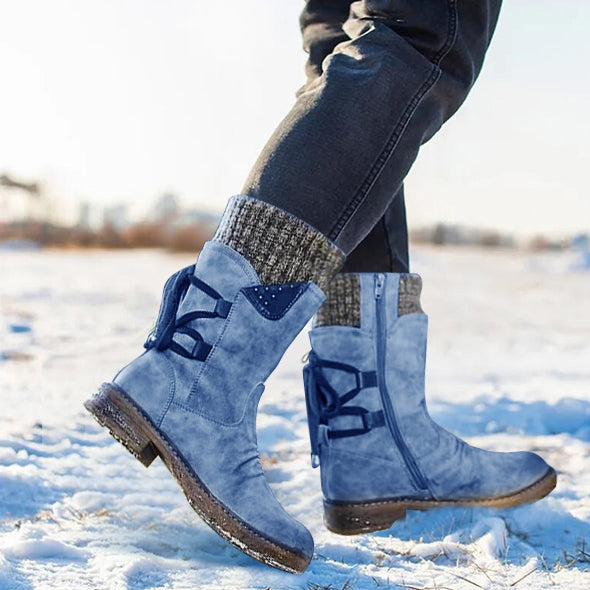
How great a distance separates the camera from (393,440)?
1414 millimetres

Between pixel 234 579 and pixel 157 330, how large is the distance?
40cm

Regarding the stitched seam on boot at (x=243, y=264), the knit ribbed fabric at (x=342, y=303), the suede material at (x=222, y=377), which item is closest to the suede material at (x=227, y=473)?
the suede material at (x=222, y=377)

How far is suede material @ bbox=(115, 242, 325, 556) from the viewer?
110cm

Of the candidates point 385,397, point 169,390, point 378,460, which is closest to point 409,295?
point 385,397

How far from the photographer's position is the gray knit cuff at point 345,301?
138 cm

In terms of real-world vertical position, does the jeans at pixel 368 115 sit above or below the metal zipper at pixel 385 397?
above

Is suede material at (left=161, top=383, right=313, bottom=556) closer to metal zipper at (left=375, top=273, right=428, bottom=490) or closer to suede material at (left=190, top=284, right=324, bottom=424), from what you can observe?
suede material at (left=190, top=284, right=324, bottom=424)

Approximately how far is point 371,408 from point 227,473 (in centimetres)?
37

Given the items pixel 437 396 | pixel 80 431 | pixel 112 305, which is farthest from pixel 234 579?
pixel 112 305

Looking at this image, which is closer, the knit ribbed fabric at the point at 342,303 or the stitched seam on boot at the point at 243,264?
the stitched seam on boot at the point at 243,264

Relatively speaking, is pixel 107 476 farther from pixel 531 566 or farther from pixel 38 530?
pixel 531 566

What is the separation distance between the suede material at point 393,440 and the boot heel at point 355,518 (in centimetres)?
2

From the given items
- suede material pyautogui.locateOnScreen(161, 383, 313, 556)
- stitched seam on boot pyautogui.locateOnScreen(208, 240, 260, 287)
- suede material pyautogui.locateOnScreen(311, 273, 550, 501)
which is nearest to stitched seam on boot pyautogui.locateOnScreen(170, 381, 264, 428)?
suede material pyautogui.locateOnScreen(161, 383, 313, 556)

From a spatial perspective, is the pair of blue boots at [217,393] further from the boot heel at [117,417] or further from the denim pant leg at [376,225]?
the denim pant leg at [376,225]
